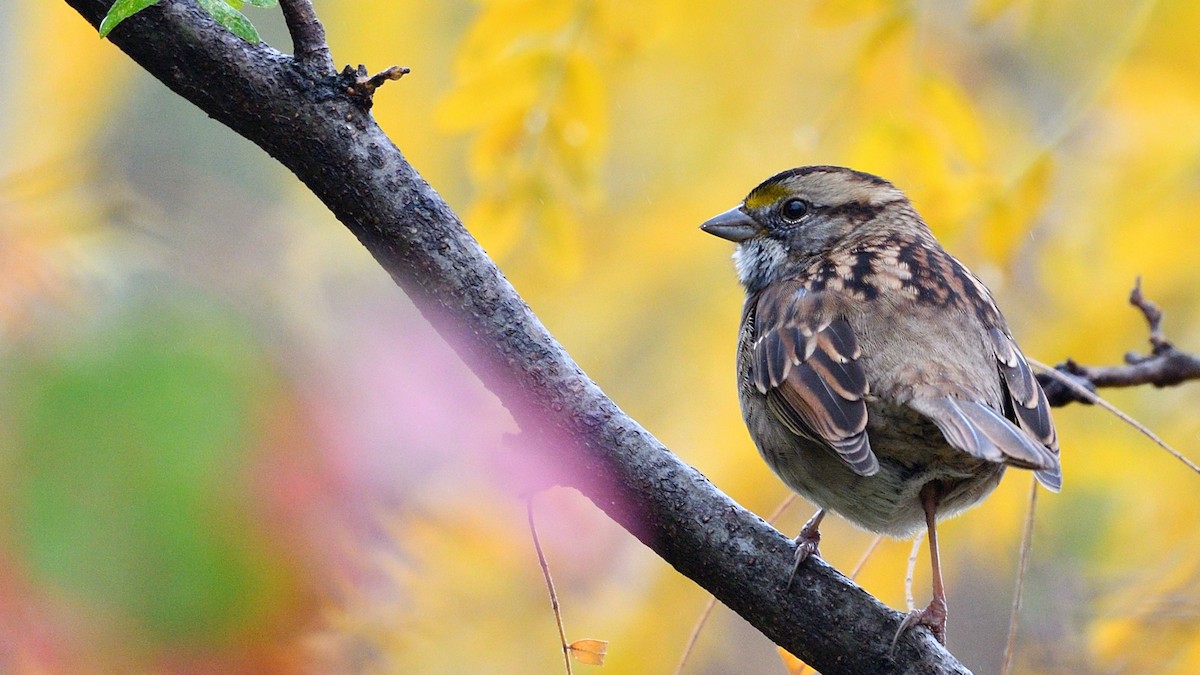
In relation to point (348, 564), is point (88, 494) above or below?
below

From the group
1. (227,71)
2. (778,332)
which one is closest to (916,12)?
(778,332)

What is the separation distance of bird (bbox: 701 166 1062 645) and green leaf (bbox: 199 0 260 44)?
1253 millimetres

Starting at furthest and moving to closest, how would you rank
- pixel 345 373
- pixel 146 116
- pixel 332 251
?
1. pixel 146 116
2. pixel 332 251
3. pixel 345 373

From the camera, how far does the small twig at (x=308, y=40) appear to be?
2.09 metres

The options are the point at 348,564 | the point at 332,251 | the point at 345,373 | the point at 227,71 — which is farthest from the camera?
the point at 332,251

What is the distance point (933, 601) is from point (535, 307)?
2.00 metres

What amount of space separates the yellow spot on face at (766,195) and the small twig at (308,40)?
1.98 metres

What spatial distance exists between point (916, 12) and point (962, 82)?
5.56 ft

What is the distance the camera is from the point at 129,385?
7.34 ft

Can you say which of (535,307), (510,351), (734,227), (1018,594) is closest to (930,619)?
(1018,594)

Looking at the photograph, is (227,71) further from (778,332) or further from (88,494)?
(778,332)

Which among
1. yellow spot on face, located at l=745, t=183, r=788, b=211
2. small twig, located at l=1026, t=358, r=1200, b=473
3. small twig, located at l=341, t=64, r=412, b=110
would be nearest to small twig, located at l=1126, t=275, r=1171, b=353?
small twig, located at l=1026, t=358, r=1200, b=473

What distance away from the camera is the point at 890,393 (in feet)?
9.18

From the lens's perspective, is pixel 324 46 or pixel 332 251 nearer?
pixel 324 46
